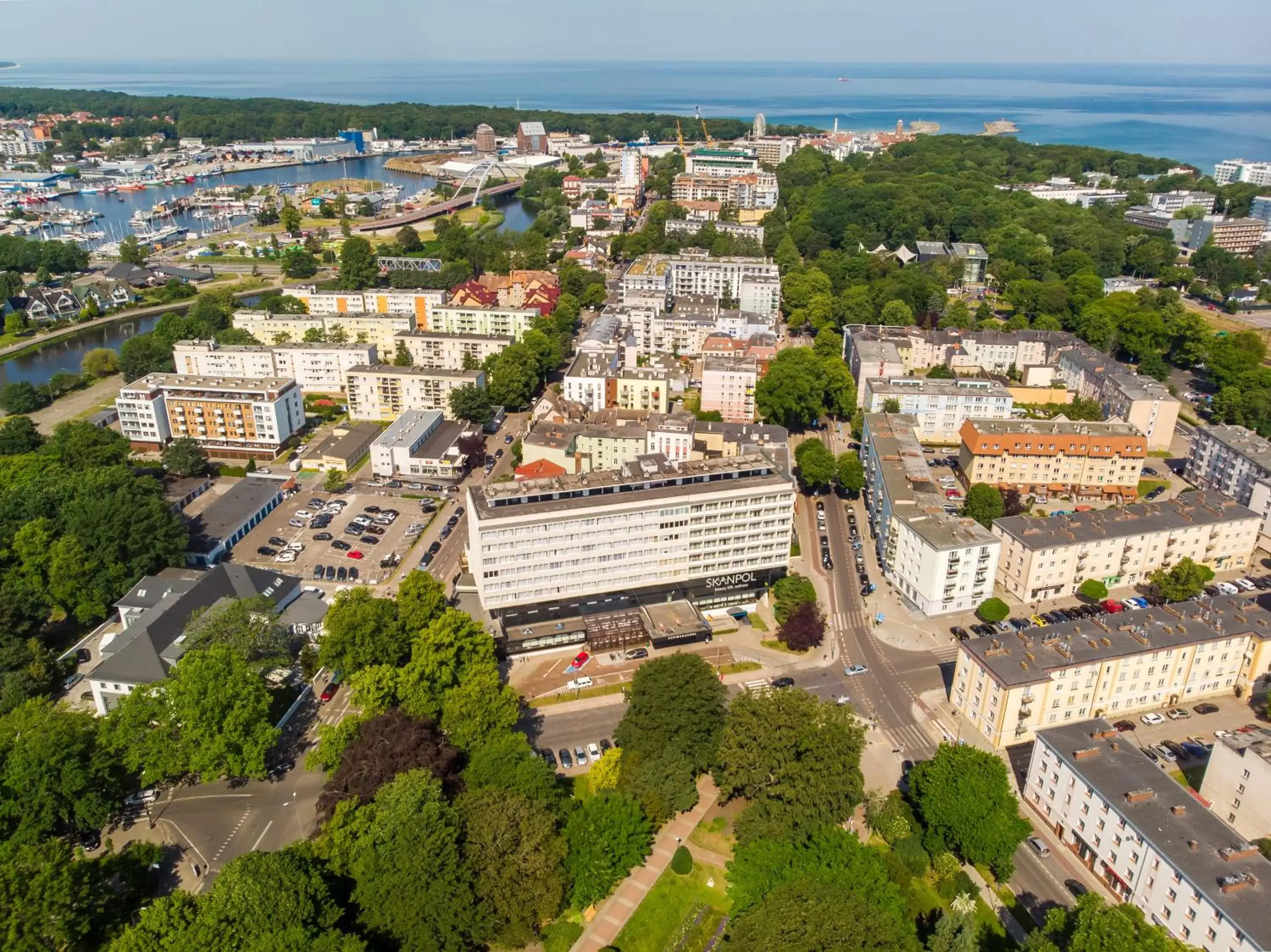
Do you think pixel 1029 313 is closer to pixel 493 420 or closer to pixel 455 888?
pixel 493 420

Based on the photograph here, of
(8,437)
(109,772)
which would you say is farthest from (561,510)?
(8,437)

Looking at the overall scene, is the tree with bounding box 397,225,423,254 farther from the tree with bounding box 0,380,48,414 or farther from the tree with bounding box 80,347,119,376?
the tree with bounding box 0,380,48,414

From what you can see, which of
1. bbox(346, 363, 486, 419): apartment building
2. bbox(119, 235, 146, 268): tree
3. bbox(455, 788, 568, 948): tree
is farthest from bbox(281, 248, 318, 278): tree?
bbox(455, 788, 568, 948): tree

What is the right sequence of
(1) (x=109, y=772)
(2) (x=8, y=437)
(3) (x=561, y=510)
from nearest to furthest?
(1) (x=109, y=772) → (3) (x=561, y=510) → (2) (x=8, y=437)

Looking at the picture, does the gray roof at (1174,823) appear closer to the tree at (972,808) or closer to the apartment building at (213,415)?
the tree at (972,808)

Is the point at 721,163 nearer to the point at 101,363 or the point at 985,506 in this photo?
the point at 101,363

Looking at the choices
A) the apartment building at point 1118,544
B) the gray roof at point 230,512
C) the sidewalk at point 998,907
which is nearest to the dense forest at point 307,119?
the gray roof at point 230,512

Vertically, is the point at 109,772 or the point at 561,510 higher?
the point at 561,510
